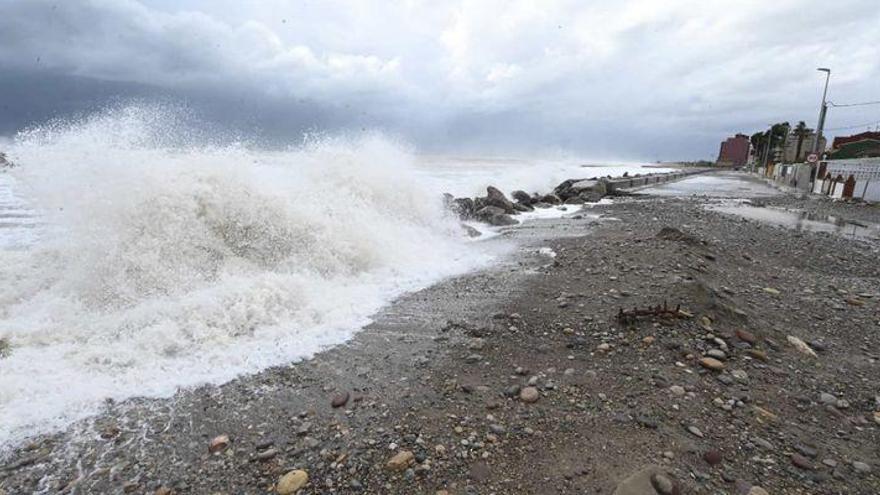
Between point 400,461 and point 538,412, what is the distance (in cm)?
105

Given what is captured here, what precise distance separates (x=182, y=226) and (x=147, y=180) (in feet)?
3.22

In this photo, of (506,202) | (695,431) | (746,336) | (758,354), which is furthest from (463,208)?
(695,431)

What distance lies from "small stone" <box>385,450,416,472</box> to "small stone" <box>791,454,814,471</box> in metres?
2.27

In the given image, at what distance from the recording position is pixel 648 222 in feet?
42.3

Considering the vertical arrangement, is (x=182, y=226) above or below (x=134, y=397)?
above

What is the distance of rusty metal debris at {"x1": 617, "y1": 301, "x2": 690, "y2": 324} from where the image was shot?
464cm

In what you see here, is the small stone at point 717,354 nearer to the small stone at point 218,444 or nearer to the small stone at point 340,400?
the small stone at point 340,400

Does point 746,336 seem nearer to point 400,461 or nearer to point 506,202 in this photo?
point 400,461

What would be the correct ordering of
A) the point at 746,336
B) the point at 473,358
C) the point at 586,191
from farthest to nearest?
1. the point at 586,191
2. the point at 746,336
3. the point at 473,358

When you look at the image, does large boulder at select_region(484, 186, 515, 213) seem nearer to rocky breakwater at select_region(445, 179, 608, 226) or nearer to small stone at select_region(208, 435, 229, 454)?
rocky breakwater at select_region(445, 179, 608, 226)

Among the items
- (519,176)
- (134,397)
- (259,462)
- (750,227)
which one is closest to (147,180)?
(134,397)

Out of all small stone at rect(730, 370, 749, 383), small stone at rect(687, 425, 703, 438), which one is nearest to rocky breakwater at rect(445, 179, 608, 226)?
small stone at rect(730, 370, 749, 383)

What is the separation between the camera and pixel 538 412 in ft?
10.9

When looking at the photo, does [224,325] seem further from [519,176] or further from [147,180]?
[519,176]
